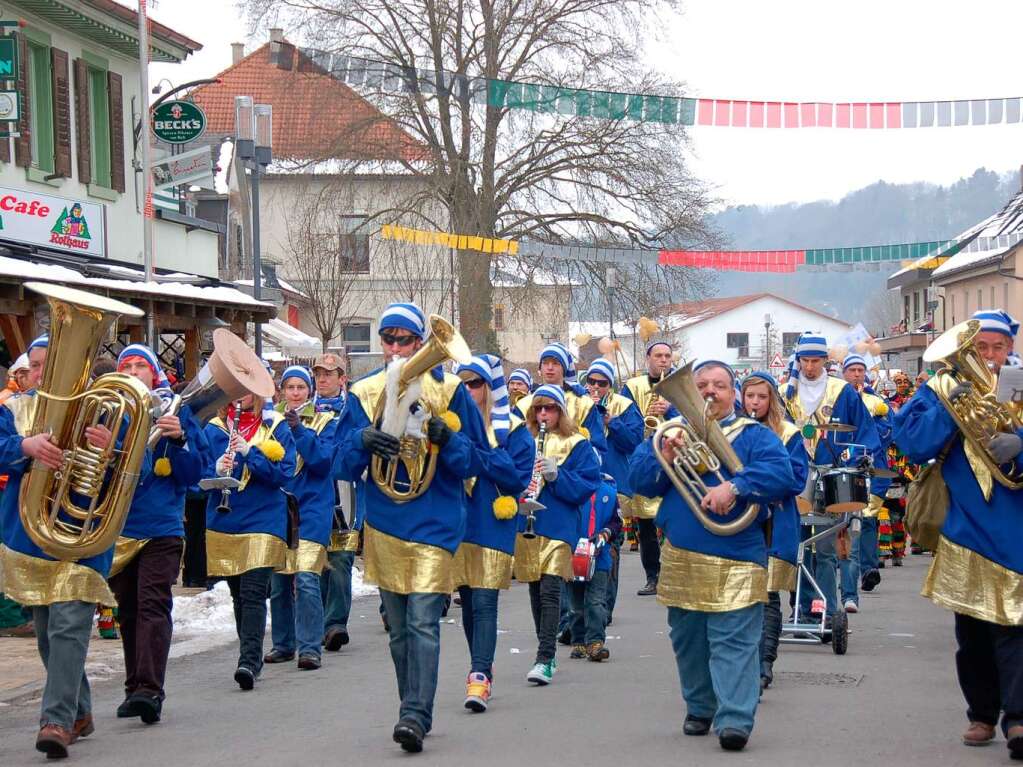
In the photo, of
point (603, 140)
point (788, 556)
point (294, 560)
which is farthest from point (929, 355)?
point (603, 140)

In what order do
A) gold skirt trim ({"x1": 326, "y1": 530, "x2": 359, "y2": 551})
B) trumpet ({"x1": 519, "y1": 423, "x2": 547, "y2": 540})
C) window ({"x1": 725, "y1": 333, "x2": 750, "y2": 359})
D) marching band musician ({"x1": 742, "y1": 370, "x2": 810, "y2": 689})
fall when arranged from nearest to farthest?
marching band musician ({"x1": 742, "y1": 370, "x2": 810, "y2": 689})
trumpet ({"x1": 519, "y1": 423, "x2": 547, "y2": 540})
gold skirt trim ({"x1": 326, "y1": 530, "x2": 359, "y2": 551})
window ({"x1": 725, "y1": 333, "x2": 750, "y2": 359})

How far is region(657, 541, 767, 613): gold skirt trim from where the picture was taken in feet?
24.7

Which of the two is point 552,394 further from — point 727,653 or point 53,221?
point 53,221

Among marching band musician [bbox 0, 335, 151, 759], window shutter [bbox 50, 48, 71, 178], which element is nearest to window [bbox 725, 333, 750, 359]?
window shutter [bbox 50, 48, 71, 178]

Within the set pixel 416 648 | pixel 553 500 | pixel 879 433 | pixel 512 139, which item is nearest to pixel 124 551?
pixel 416 648

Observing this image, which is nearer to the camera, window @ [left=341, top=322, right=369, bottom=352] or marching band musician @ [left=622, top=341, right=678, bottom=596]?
marching band musician @ [left=622, top=341, right=678, bottom=596]

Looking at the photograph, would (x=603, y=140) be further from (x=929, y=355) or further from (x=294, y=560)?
(x=929, y=355)

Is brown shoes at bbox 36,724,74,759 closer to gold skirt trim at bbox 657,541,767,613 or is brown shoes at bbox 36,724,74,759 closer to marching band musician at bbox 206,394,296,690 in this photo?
marching band musician at bbox 206,394,296,690

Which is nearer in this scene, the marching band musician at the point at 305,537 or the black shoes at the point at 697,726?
the black shoes at the point at 697,726

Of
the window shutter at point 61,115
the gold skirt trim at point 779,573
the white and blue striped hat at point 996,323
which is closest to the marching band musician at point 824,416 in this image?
the gold skirt trim at point 779,573

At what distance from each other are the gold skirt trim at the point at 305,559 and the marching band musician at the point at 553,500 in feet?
4.93

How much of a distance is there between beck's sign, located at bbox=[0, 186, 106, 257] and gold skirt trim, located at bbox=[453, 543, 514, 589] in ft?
37.4

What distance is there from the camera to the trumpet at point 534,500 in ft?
31.5

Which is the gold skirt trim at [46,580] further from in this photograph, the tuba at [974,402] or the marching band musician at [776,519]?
the tuba at [974,402]
